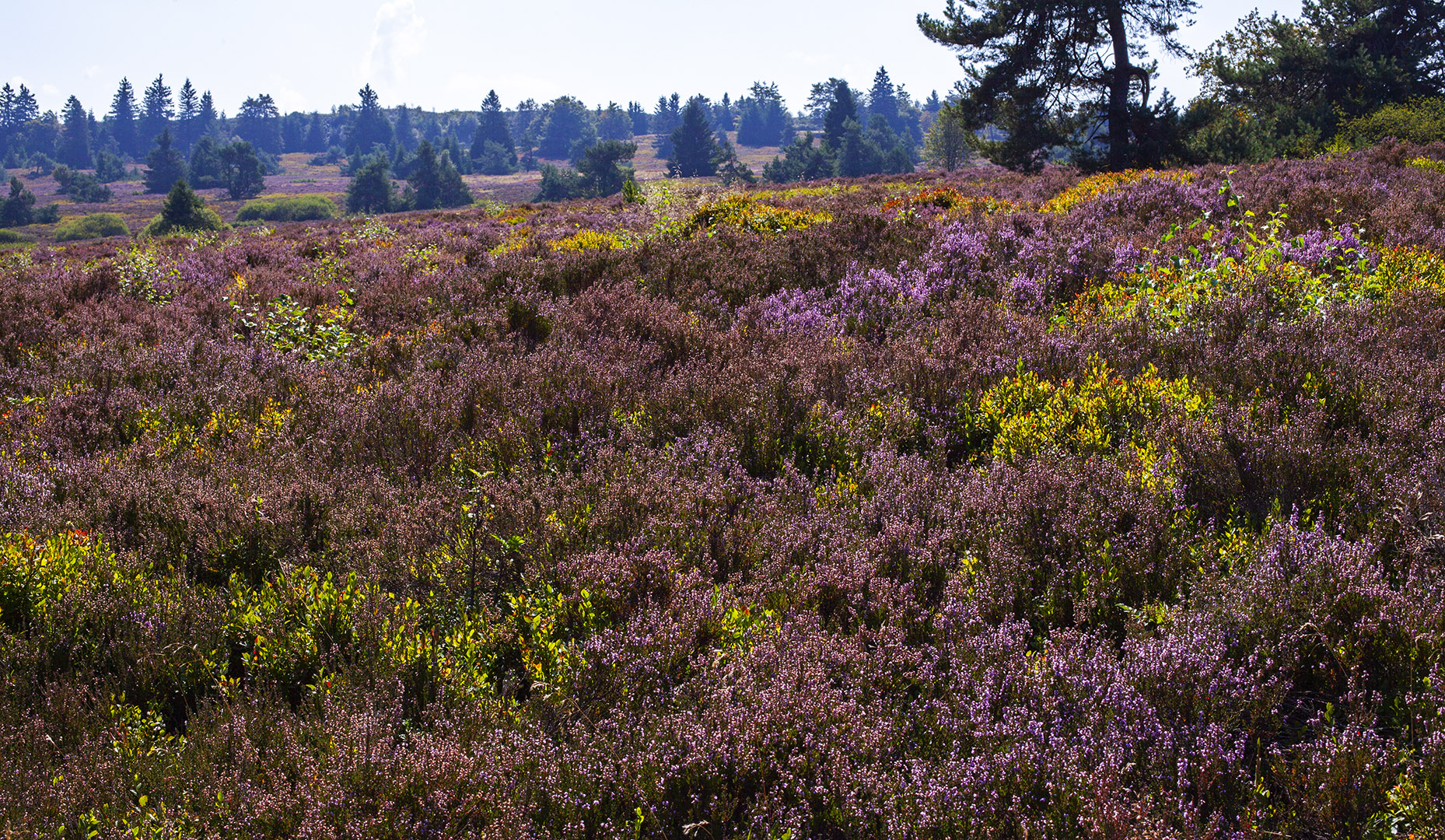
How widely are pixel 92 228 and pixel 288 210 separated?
1900 cm

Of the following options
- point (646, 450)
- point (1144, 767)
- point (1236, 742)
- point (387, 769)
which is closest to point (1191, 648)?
point (1236, 742)

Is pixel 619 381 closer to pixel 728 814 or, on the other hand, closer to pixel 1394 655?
pixel 728 814

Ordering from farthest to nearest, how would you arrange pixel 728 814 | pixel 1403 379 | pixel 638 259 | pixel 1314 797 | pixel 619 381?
pixel 638 259, pixel 619 381, pixel 1403 379, pixel 728 814, pixel 1314 797

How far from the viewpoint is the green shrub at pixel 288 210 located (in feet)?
265

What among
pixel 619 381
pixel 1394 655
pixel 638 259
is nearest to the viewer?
pixel 1394 655

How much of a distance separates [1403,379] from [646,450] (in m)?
3.82

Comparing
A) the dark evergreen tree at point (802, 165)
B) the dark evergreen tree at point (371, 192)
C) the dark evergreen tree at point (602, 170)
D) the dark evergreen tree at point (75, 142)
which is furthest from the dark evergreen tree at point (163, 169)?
the dark evergreen tree at point (802, 165)

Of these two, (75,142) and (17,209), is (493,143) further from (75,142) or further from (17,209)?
(75,142)

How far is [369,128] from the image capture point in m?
164

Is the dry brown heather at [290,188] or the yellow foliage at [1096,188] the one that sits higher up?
the dry brown heather at [290,188]

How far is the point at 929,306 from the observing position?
6035mm

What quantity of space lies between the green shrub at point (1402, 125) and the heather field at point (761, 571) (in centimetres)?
2032

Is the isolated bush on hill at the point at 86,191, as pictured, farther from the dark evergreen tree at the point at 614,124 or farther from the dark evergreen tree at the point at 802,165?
the dark evergreen tree at the point at 614,124

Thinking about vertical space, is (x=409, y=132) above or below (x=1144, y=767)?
above
